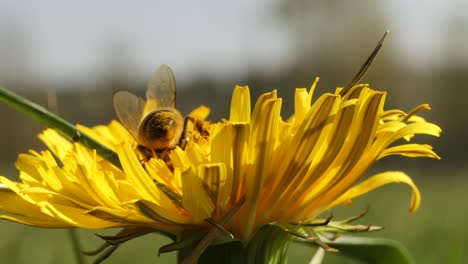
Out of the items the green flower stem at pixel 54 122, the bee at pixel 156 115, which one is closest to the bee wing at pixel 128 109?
the bee at pixel 156 115

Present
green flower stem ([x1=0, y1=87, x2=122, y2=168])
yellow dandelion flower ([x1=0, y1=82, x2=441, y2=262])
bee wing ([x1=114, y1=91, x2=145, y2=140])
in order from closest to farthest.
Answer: yellow dandelion flower ([x1=0, y1=82, x2=441, y2=262]) → green flower stem ([x1=0, y1=87, x2=122, y2=168]) → bee wing ([x1=114, y1=91, x2=145, y2=140])

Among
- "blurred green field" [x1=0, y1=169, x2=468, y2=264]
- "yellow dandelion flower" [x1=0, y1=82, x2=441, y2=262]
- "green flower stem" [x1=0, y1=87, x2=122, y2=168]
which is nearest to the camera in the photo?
"yellow dandelion flower" [x1=0, y1=82, x2=441, y2=262]

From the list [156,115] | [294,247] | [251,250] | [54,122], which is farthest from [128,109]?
[294,247]

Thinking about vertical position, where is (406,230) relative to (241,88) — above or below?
below

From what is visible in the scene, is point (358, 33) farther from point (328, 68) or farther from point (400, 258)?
point (400, 258)

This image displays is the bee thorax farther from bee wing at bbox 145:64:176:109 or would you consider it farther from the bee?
bee wing at bbox 145:64:176:109

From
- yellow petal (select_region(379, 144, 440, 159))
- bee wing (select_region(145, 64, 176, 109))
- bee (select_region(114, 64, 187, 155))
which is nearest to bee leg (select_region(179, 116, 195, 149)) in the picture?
bee (select_region(114, 64, 187, 155))

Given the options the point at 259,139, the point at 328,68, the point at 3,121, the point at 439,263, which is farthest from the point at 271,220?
the point at 328,68

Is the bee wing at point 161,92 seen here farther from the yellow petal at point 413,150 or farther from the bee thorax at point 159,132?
the yellow petal at point 413,150
